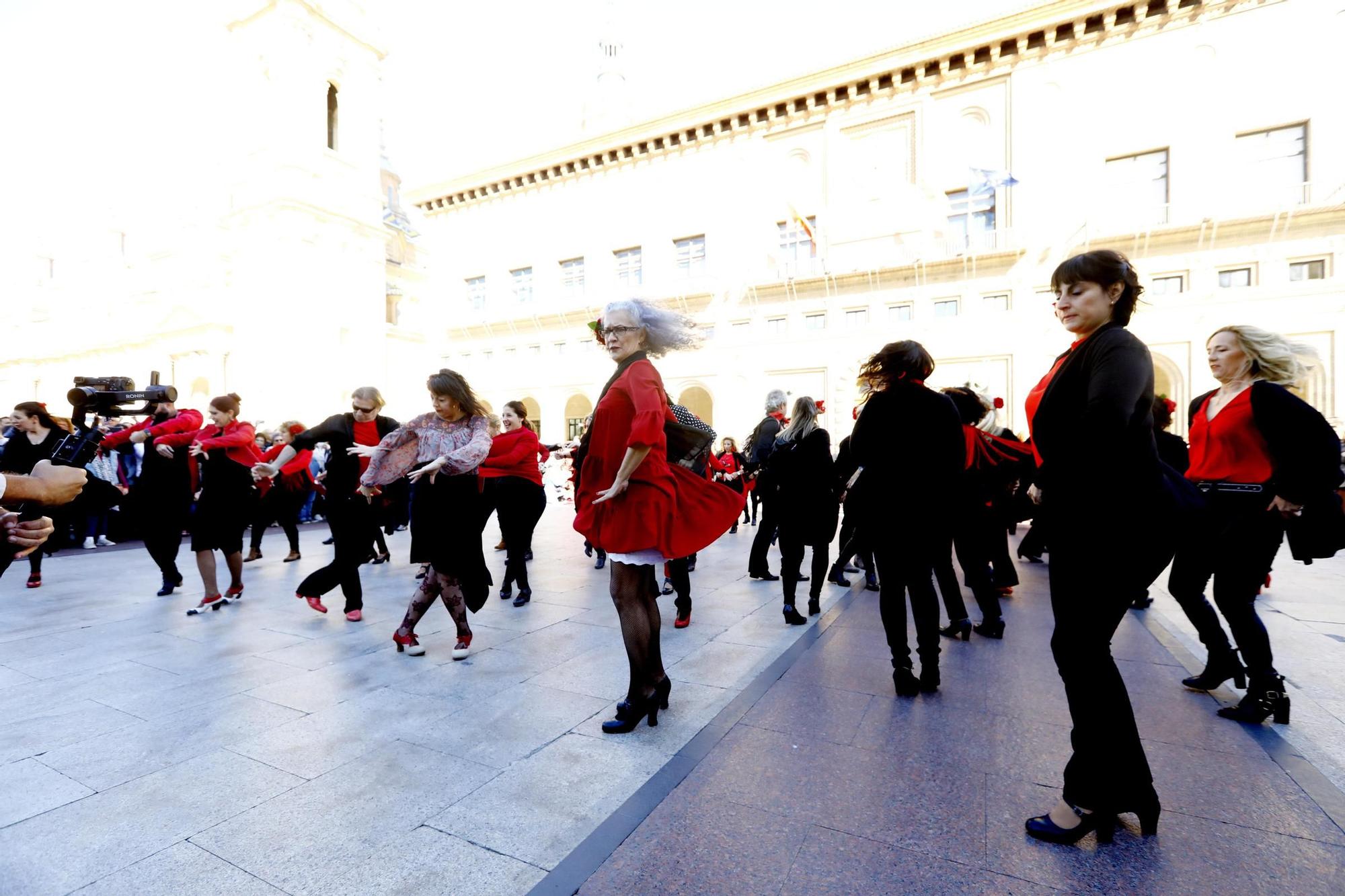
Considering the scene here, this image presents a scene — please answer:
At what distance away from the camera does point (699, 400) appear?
38625mm

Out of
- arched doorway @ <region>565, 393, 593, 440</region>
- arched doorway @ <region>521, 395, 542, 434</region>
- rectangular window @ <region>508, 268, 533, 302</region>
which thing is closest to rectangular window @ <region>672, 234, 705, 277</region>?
arched doorway @ <region>565, 393, 593, 440</region>

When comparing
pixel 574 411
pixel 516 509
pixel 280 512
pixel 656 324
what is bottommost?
pixel 280 512

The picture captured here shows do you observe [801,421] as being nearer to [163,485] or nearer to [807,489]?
[807,489]

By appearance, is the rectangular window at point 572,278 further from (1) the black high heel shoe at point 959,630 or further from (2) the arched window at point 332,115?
(1) the black high heel shoe at point 959,630

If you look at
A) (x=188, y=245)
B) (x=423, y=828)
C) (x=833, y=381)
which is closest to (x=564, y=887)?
(x=423, y=828)

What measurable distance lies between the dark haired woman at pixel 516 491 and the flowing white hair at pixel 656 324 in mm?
3260

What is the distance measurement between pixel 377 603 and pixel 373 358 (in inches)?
1568

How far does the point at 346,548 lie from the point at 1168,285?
32.4 meters

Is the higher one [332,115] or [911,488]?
[332,115]

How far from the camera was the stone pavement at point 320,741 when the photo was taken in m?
2.29

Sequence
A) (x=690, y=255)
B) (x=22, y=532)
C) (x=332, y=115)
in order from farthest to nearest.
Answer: (x=332, y=115) < (x=690, y=255) < (x=22, y=532)

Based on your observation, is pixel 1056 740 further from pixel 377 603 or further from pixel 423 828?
pixel 377 603

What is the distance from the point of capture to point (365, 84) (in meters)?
43.2

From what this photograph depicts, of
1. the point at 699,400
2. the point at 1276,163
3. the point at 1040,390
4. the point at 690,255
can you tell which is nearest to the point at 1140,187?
the point at 1276,163
